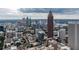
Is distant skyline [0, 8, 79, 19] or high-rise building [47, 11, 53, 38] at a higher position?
distant skyline [0, 8, 79, 19]

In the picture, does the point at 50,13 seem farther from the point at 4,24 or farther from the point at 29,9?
the point at 4,24

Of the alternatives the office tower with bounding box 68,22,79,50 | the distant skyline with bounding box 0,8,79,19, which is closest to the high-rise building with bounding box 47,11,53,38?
the distant skyline with bounding box 0,8,79,19

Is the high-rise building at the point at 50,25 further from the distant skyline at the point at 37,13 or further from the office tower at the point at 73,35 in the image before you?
the office tower at the point at 73,35

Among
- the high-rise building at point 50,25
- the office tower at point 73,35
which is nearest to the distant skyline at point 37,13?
the high-rise building at point 50,25

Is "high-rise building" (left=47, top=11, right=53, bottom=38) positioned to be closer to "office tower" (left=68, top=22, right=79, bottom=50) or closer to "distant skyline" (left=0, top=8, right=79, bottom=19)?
"distant skyline" (left=0, top=8, right=79, bottom=19)

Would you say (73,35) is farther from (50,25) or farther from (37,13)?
(37,13)

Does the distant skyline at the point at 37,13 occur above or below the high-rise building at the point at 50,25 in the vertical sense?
above

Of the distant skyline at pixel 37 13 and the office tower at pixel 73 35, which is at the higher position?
the distant skyline at pixel 37 13
